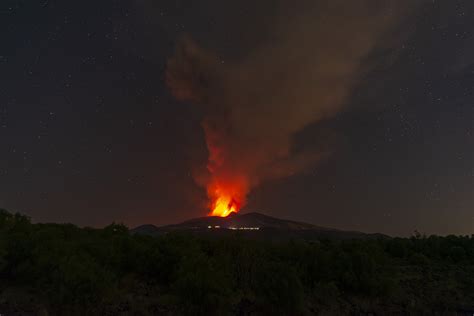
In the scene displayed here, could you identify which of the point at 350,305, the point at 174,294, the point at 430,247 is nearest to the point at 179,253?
the point at 174,294

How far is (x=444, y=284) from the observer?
93.6 feet

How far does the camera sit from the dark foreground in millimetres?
20941

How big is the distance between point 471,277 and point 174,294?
71.9 ft

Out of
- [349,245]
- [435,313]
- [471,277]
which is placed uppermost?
[349,245]

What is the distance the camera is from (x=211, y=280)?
21156mm

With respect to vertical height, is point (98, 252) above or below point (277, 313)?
above

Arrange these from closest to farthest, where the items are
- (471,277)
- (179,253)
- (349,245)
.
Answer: (179,253)
(471,277)
(349,245)

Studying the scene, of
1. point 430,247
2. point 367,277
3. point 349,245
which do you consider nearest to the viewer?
point 367,277

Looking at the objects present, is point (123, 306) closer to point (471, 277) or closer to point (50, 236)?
point (50, 236)

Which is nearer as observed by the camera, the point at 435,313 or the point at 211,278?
the point at 211,278

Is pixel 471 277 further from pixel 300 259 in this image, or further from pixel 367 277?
pixel 300 259

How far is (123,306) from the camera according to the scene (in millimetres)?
21297

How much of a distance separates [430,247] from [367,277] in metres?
21.9

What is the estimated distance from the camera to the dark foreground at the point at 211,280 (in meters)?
20.9
